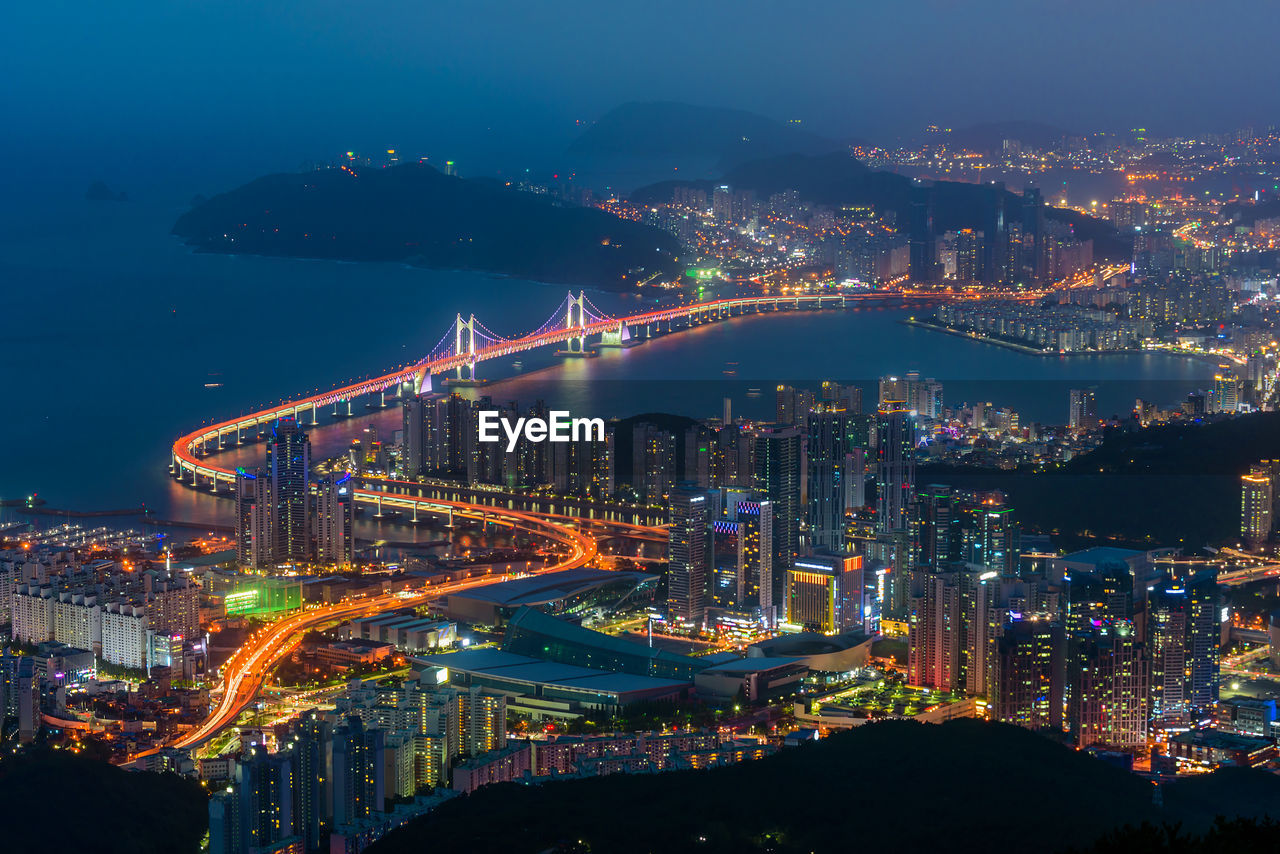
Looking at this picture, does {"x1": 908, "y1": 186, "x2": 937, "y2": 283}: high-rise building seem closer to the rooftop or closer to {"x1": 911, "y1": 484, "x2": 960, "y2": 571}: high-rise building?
{"x1": 911, "y1": 484, "x2": 960, "y2": 571}: high-rise building

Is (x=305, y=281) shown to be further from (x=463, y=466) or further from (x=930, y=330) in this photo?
(x=463, y=466)

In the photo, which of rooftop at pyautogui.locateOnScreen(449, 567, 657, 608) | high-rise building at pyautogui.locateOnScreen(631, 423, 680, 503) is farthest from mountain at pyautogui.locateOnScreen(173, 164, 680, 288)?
rooftop at pyautogui.locateOnScreen(449, 567, 657, 608)

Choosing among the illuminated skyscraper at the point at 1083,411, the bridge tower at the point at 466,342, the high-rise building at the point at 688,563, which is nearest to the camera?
the high-rise building at the point at 688,563

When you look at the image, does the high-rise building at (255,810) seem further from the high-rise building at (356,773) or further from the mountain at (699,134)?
the mountain at (699,134)

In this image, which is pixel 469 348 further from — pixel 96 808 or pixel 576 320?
pixel 96 808

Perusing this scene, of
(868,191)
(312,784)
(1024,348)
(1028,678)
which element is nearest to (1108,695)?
(1028,678)

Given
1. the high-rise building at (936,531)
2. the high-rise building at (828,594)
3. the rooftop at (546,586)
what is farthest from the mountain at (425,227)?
the high-rise building at (828,594)

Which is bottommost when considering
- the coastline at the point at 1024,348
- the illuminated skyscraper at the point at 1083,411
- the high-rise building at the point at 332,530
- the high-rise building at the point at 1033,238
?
the high-rise building at the point at 332,530
